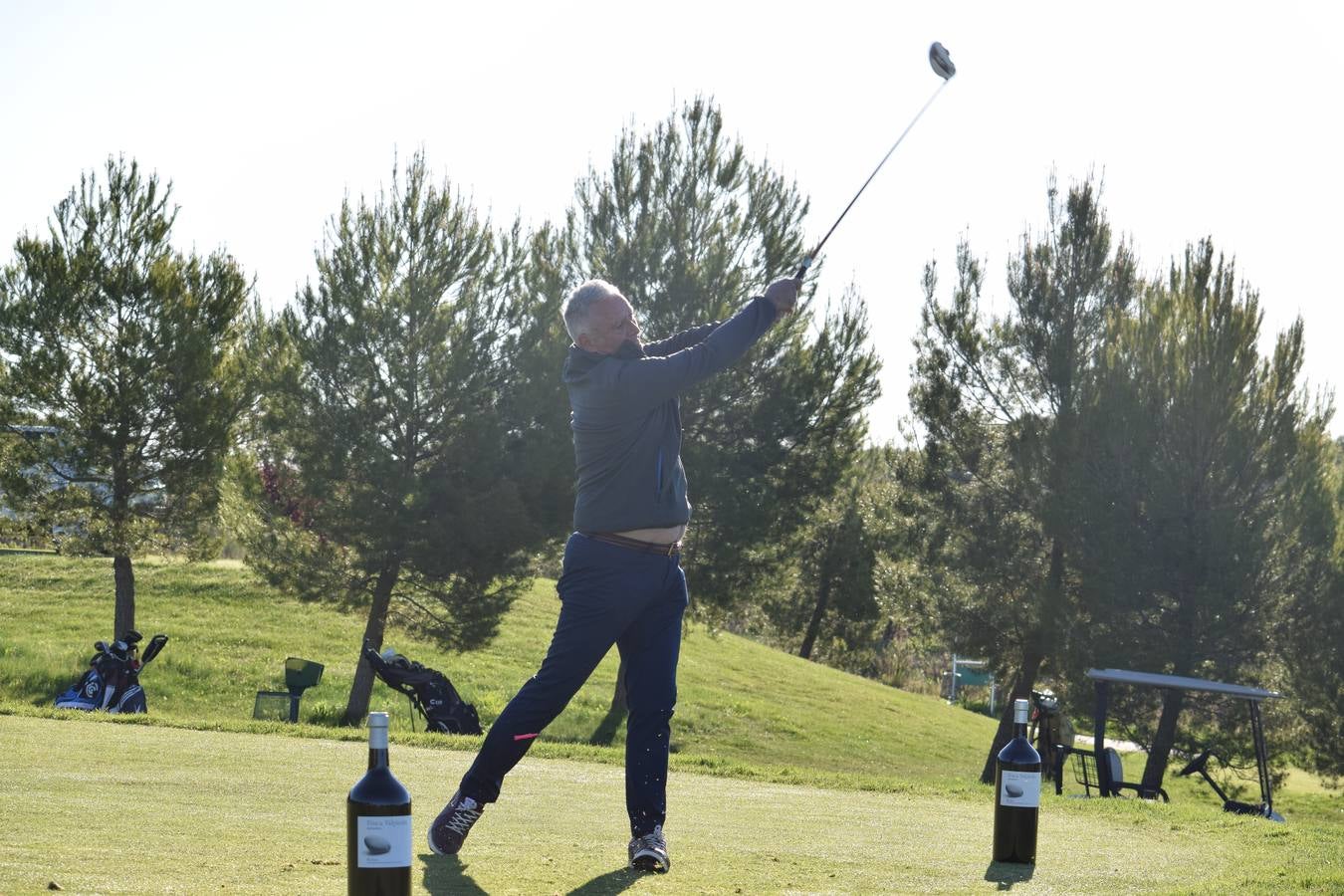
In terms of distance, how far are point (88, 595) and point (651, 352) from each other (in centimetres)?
2969

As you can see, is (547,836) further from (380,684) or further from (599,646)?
(380,684)

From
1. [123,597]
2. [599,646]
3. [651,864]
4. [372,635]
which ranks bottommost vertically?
[651,864]

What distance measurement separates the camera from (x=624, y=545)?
16.9 ft

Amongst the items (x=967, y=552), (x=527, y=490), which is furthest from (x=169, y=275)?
(x=967, y=552)

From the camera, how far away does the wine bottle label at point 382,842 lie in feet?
11.1

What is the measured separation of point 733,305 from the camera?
25656 mm

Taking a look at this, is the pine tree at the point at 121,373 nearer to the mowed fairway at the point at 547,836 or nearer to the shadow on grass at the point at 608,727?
the shadow on grass at the point at 608,727

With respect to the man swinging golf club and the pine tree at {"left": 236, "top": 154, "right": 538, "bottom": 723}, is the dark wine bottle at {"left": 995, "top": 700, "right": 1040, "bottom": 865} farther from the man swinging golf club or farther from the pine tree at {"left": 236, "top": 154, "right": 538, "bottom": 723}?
the pine tree at {"left": 236, "top": 154, "right": 538, "bottom": 723}

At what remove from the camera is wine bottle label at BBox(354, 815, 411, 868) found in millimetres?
3369

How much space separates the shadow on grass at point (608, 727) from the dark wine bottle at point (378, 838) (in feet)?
74.7

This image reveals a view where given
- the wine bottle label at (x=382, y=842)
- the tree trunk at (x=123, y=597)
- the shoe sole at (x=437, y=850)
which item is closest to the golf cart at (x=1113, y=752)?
the shoe sole at (x=437, y=850)

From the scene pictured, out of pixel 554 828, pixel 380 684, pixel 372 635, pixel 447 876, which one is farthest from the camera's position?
pixel 380 684

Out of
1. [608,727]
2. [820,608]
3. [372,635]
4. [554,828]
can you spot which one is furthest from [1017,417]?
[554,828]

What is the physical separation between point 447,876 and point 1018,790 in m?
2.00
